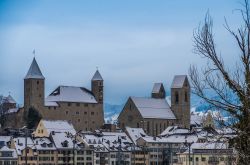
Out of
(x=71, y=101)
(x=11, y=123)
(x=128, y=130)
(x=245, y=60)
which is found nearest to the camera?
(x=245, y=60)

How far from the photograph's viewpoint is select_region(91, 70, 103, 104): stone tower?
118 meters

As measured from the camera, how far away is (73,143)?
80000 millimetres

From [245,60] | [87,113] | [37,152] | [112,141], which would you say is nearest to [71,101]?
[87,113]

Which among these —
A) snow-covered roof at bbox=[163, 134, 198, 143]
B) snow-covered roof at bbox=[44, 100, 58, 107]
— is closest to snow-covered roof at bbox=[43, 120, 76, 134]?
snow-covered roof at bbox=[163, 134, 198, 143]

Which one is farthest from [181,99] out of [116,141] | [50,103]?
[116,141]

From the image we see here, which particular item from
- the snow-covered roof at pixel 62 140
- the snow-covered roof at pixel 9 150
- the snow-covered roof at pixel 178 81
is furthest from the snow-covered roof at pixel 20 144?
the snow-covered roof at pixel 178 81

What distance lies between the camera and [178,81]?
128m

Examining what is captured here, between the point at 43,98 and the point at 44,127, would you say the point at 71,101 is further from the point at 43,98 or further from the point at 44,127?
the point at 44,127

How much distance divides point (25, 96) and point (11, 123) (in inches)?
200

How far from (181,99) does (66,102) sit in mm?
22376

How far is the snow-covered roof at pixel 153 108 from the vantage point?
11920 cm

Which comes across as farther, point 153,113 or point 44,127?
point 153,113

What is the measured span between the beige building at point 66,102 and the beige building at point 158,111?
5.55 m

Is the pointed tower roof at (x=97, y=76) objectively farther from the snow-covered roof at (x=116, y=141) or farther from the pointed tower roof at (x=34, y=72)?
the snow-covered roof at (x=116, y=141)
